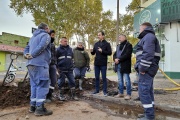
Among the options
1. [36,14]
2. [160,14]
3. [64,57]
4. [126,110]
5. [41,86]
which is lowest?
[126,110]

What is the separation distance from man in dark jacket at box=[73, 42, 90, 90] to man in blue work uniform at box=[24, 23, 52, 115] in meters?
2.91

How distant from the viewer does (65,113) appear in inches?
192

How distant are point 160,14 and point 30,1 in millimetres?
18593

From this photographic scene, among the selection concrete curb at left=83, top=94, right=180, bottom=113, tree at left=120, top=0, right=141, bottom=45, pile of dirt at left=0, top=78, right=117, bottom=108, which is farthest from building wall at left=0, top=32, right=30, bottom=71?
concrete curb at left=83, top=94, right=180, bottom=113

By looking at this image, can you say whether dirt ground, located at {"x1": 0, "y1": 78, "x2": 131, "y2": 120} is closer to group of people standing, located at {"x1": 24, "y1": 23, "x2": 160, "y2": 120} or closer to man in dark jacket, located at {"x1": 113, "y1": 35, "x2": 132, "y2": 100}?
group of people standing, located at {"x1": 24, "y1": 23, "x2": 160, "y2": 120}

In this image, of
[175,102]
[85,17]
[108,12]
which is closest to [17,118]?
[175,102]

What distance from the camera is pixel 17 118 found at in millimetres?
4520

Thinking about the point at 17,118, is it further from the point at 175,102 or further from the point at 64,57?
the point at 175,102

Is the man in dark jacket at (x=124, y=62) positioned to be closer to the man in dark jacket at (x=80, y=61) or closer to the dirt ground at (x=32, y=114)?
the dirt ground at (x=32, y=114)

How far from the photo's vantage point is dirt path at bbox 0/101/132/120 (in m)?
4.55

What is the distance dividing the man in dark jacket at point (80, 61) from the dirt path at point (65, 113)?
232 cm

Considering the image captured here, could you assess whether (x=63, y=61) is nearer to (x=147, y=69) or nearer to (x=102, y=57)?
(x=102, y=57)

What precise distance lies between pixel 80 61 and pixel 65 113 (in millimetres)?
3179

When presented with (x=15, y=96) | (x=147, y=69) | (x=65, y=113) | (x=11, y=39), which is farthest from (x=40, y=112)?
(x=11, y=39)
